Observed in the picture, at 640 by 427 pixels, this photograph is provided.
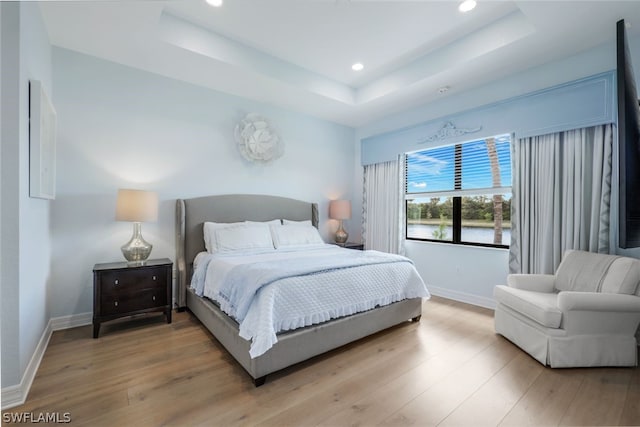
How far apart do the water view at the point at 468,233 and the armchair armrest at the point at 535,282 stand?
29.4 inches

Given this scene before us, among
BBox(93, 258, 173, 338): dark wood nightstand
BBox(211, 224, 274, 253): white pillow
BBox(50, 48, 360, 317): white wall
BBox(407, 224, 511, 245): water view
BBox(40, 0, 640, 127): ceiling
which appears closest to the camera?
BBox(40, 0, 640, 127): ceiling

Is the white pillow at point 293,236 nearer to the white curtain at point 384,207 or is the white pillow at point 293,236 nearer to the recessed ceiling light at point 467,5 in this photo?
the white curtain at point 384,207

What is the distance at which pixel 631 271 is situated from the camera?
213 cm

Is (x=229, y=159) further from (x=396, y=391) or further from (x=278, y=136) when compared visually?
(x=396, y=391)

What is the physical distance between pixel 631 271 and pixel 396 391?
6.65 feet

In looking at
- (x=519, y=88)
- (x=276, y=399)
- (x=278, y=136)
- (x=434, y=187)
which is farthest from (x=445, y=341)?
(x=278, y=136)

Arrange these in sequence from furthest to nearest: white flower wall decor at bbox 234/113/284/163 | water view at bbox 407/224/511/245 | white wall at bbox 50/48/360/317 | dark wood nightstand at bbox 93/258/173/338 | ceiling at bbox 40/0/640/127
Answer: white flower wall decor at bbox 234/113/284/163 → water view at bbox 407/224/511/245 → white wall at bbox 50/48/360/317 → dark wood nightstand at bbox 93/258/173/338 → ceiling at bbox 40/0/640/127

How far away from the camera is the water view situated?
11.2 feet

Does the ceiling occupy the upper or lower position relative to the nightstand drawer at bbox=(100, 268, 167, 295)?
upper

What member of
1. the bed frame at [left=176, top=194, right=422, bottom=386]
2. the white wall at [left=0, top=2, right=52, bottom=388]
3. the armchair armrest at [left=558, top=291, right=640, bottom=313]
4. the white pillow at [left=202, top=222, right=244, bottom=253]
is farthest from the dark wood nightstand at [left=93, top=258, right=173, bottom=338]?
A: the armchair armrest at [left=558, top=291, right=640, bottom=313]

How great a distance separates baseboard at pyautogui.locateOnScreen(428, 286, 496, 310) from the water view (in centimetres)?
71

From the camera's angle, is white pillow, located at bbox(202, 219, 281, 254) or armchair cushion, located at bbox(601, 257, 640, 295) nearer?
armchair cushion, located at bbox(601, 257, 640, 295)

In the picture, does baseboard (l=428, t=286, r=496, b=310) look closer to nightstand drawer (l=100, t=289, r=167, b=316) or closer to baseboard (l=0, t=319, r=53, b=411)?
nightstand drawer (l=100, t=289, r=167, b=316)

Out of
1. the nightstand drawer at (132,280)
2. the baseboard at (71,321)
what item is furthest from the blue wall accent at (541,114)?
the baseboard at (71,321)
